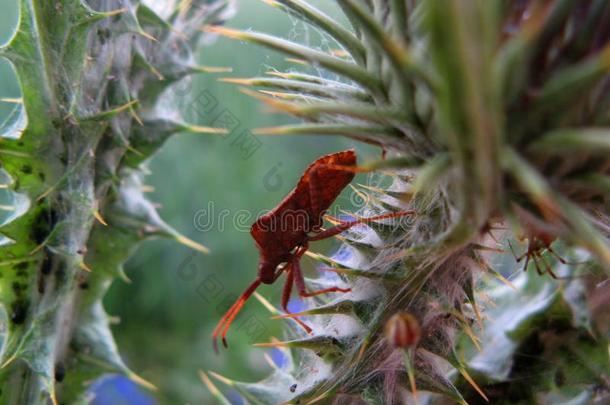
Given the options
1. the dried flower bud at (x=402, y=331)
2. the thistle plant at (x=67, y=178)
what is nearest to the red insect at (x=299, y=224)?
the dried flower bud at (x=402, y=331)

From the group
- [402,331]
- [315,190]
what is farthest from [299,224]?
[402,331]

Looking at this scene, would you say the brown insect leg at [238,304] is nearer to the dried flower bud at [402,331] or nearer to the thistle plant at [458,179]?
the thistle plant at [458,179]

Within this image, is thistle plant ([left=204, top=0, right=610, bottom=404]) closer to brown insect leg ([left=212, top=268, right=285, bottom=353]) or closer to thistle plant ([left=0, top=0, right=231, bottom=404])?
brown insect leg ([left=212, top=268, right=285, bottom=353])

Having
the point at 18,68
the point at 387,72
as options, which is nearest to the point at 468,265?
the point at 387,72

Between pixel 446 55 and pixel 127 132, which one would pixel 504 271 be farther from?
pixel 446 55

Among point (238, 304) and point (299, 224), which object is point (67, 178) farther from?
point (299, 224)

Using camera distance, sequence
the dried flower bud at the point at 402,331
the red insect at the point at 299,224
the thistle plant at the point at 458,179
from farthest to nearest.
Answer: the red insect at the point at 299,224 < the dried flower bud at the point at 402,331 < the thistle plant at the point at 458,179
